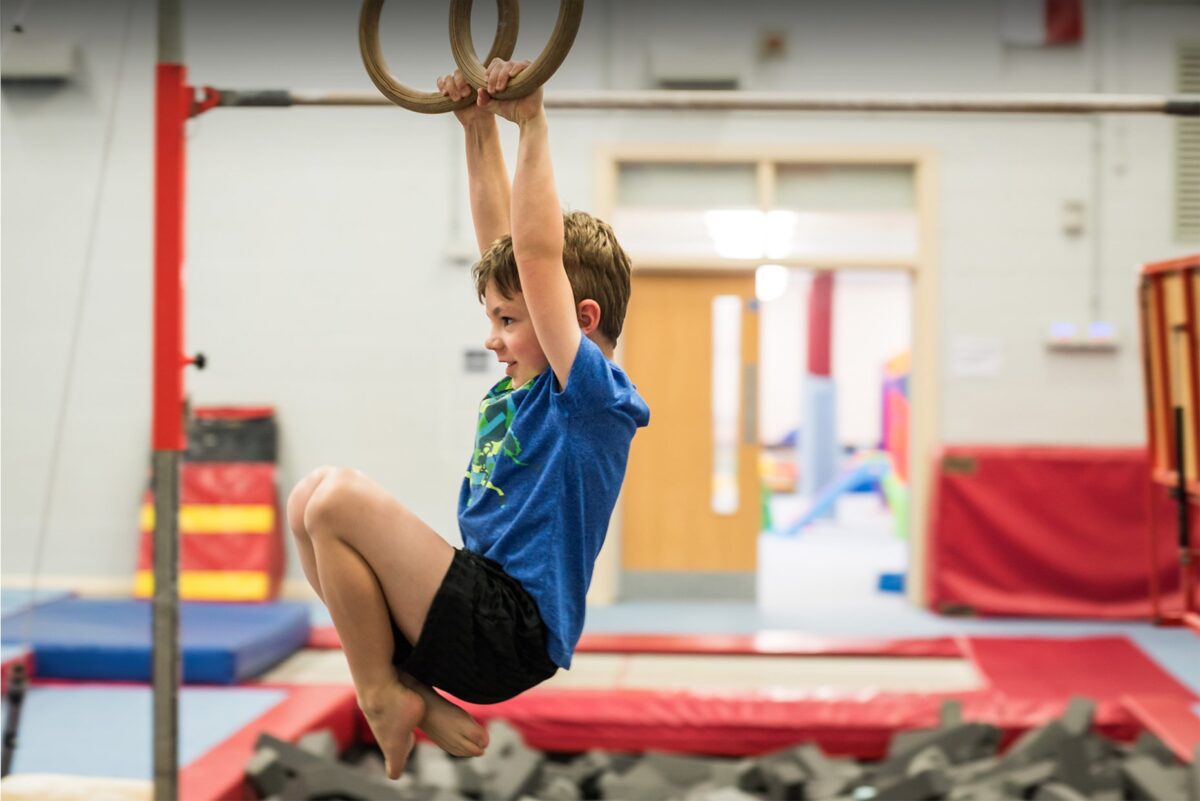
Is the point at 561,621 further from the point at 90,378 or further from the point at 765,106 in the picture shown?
the point at 90,378

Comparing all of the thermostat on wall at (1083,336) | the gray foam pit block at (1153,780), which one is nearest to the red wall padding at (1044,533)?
the thermostat on wall at (1083,336)

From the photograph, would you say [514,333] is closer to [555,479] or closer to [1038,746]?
[555,479]

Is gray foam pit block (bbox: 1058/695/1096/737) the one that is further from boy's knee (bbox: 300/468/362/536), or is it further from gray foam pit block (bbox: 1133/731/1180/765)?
boy's knee (bbox: 300/468/362/536)

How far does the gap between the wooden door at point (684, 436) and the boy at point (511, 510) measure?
4.62 m

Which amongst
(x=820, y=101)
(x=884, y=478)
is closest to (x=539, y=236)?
(x=820, y=101)

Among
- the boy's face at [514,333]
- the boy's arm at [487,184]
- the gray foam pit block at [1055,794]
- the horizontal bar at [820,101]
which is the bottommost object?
the gray foam pit block at [1055,794]

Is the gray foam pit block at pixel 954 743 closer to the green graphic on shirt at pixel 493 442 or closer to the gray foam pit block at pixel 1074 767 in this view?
the gray foam pit block at pixel 1074 767

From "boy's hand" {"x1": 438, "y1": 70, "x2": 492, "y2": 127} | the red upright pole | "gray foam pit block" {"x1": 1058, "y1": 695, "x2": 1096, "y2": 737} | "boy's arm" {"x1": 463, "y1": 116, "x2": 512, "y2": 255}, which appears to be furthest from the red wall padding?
"boy's hand" {"x1": 438, "y1": 70, "x2": 492, "y2": 127}

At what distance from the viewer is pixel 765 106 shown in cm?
274

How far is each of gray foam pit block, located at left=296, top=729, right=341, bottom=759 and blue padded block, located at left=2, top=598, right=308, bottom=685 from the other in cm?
84

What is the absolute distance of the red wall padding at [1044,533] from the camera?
5.94 metres

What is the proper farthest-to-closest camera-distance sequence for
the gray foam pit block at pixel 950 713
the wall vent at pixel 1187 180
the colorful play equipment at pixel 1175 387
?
the wall vent at pixel 1187 180, the gray foam pit block at pixel 950 713, the colorful play equipment at pixel 1175 387

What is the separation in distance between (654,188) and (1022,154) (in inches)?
81.4

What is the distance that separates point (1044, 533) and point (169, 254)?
489cm
